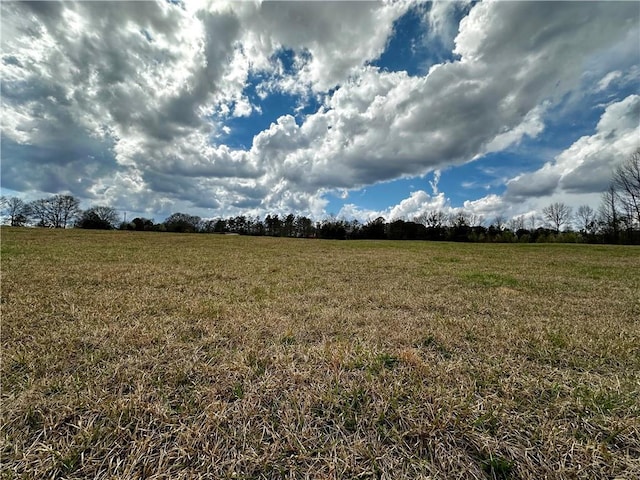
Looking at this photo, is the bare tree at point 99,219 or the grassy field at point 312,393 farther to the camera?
the bare tree at point 99,219

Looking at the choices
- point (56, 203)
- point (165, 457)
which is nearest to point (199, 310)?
point (165, 457)

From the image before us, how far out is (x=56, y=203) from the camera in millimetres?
78688

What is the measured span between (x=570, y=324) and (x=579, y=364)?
195 centimetres

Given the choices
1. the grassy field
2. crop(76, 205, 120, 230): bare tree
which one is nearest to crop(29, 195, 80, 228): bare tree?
crop(76, 205, 120, 230): bare tree

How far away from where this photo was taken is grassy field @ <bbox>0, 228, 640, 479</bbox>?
6.30 ft

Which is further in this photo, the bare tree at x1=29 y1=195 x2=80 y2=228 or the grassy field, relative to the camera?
the bare tree at x1=29 y1=195 x2=80 y2=228

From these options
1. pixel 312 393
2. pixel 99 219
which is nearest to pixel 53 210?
pixel 99 219

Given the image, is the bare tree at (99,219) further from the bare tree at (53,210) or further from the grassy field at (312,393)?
the grassy field at (312,393)

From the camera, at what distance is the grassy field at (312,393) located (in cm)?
192

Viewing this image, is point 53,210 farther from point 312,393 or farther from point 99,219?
point 312,393

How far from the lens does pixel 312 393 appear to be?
2592 millimetres

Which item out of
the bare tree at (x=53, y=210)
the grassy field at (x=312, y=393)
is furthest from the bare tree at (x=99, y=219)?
the grassy field at (x=312, y=393)

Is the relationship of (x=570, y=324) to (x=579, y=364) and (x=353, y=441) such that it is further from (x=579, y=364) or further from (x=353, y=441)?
(x=353, y=441)

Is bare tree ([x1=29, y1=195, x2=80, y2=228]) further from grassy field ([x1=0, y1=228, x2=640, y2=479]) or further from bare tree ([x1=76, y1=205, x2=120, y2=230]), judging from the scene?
grassy field ([x1=0, y1=228, x2=640, y2=479])
